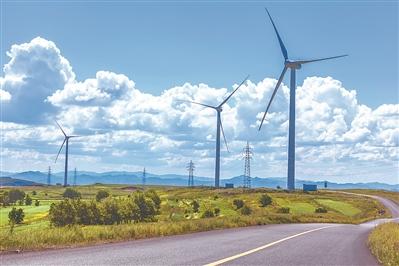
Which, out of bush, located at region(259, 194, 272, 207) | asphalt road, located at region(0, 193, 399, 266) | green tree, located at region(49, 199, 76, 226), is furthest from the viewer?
bush, located at region(259, 194, 272, 207)

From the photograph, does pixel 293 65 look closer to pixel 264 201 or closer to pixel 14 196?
pixel 264 201

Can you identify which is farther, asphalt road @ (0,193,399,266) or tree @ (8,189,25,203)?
tree @ (8,189,25,203)

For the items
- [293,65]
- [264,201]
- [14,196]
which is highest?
[293,65]

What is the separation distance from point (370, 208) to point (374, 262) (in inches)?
3254

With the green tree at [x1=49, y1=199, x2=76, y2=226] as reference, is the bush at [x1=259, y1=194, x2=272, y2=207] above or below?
above

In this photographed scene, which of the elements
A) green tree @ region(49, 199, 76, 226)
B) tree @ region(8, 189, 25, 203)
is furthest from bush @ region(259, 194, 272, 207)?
tree @ region(8, 189, 25, 203)

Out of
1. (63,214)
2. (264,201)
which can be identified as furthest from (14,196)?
(264,201)

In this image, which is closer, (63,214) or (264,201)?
(63,214)

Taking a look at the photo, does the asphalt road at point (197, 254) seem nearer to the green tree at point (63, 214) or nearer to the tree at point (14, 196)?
the green tree at point (63, 214)

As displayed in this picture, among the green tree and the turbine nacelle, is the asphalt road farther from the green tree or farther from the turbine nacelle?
the turbine nacelle

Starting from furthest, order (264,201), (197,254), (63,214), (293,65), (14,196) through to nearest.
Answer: (14,196) → (293,65) → (264,201) → (63,214) → (197,254)

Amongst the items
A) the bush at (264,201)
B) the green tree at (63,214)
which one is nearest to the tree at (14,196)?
the green tree at (63,214)

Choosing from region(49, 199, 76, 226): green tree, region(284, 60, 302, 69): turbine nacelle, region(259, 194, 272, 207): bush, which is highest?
region(284, 60, 302, 69): turbine nacelle

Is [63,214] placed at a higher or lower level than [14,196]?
lower
